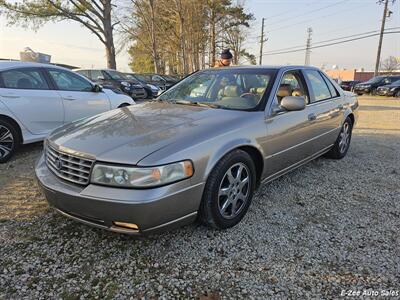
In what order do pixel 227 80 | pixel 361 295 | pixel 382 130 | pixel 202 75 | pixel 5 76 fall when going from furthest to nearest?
pixel 382 130
pixel 5 76
pixel 202 75
pixel 227 80
pixel 361 295

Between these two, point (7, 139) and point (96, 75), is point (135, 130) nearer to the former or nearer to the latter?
point (7, 139)

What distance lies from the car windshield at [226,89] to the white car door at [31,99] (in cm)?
224

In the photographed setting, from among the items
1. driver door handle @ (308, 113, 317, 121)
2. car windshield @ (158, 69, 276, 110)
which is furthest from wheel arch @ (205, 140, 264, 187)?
driver door handle @ (308, 113, 317, 121)

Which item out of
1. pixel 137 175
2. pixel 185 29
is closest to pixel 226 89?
pixel 137 175

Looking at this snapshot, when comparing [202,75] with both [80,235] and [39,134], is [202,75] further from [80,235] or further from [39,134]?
[39,134]

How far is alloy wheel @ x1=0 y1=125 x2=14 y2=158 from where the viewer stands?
4.66 m

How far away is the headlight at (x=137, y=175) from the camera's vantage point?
2.19 metres

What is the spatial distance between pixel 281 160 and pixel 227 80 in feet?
3.64

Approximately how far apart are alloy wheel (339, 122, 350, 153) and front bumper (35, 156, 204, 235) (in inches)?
131

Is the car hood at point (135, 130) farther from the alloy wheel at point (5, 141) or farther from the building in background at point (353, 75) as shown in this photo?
the building in background at point (353, 75)

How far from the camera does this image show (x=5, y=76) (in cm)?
469

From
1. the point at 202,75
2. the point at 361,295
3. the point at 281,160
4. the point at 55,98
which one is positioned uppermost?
the point at 202,75

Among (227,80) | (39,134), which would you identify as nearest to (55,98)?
(39,134)

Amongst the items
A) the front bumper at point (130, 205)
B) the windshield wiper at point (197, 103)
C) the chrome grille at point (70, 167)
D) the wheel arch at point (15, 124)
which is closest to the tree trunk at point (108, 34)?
the wheel arch at point (15, 124)
